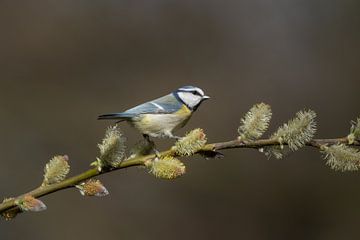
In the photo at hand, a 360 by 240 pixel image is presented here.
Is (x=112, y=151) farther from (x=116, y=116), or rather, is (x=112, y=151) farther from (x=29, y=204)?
(x=116, y=116)

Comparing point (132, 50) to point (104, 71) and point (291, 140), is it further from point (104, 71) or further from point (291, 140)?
point (291, 140)

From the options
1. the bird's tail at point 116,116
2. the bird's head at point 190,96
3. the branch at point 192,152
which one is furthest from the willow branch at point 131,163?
the bird's head at point 190,96

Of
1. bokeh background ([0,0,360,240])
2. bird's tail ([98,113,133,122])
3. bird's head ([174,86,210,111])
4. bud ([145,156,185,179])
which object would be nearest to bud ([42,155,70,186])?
bud ([145,156,185,179])

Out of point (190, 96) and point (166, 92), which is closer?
point (190, 96)

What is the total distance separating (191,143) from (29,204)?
31 cm

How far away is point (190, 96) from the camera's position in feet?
5.51

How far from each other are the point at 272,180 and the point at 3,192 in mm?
1778

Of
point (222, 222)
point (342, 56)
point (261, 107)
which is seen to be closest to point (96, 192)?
point (261, 107)

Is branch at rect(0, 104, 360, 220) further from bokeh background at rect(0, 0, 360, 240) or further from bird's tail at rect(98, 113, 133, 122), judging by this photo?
bokeh background at rect(0, 0, 360, 240)

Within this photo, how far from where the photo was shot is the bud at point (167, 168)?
3.39 feet

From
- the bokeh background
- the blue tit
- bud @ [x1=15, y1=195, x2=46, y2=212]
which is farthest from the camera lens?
the bokeh background

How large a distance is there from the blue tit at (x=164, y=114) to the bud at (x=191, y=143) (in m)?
0.33

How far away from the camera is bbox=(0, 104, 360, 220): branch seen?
1.04 m

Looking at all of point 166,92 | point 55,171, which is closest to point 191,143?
point 55,171
